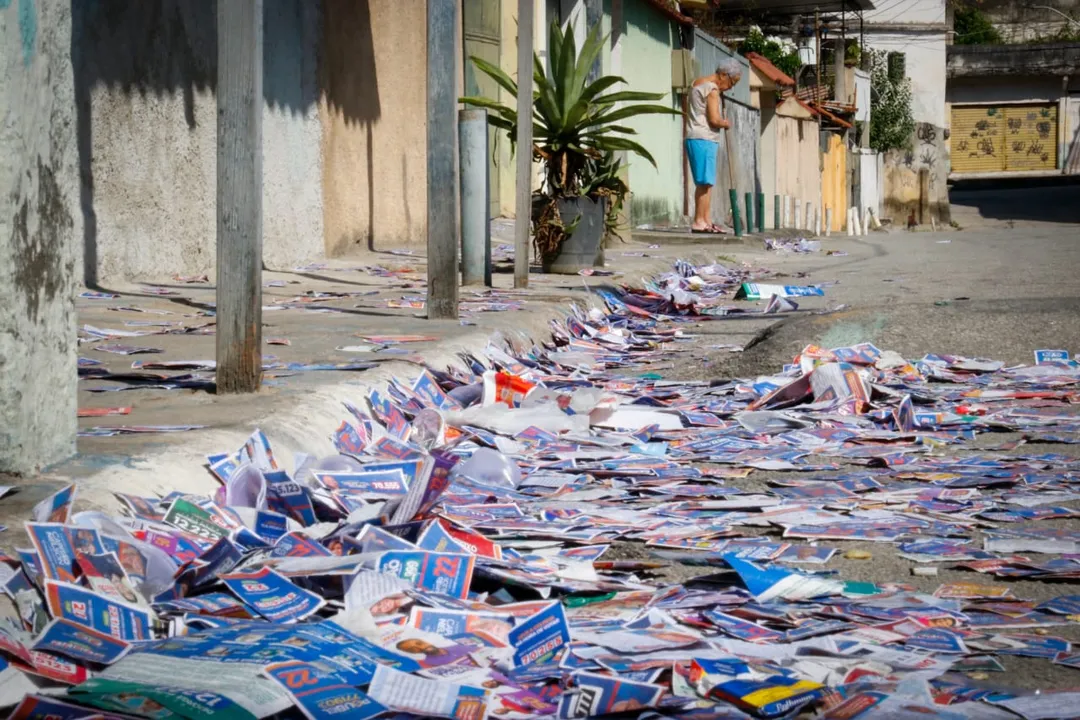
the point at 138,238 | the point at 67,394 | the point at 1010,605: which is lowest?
the point at 1010,605

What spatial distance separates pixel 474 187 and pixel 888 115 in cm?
3033

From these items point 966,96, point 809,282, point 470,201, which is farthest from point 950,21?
point 470,201

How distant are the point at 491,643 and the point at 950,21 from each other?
4016 centimetres

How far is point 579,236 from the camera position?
892 centimetres

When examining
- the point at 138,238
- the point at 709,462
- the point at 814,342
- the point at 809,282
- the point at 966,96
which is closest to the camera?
the point at 709,462

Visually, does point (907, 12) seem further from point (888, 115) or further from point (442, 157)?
point (442, 157)

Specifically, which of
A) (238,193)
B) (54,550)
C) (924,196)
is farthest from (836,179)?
(54,550)

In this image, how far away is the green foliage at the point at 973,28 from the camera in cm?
4328

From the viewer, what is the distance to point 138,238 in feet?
24.2

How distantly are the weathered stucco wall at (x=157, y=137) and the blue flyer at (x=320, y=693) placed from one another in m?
5.43

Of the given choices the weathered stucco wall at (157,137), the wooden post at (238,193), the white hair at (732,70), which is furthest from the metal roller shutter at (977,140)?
the wooden post at (238,193)

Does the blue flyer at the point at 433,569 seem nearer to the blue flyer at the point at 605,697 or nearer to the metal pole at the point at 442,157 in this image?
the blue flyer at the point at 605,697

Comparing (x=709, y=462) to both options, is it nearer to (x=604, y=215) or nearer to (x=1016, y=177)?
(x=604, y=215)

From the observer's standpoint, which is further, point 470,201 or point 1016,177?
point 1016,177
